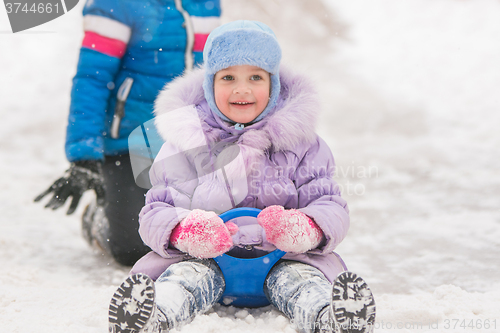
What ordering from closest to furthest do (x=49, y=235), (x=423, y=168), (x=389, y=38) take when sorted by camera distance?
(x=49, y=235)
(x=423, y=168)
(x=389, y=38)

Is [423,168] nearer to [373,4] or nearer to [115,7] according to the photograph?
[115,7]

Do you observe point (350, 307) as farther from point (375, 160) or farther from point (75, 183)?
point (375, 160)

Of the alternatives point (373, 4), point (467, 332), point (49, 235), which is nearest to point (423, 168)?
point (467, 332)

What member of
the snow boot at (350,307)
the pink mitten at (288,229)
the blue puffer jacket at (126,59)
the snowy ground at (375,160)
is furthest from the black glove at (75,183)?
the snow boot at (350,307)

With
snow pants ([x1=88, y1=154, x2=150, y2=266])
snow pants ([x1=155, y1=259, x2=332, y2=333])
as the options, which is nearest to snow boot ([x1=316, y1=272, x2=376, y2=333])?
snow pants ([x1=155, y1=259, x2=332, y2=333])

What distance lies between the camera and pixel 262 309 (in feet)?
3.69

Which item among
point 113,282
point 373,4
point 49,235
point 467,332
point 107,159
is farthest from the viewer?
point 373,4

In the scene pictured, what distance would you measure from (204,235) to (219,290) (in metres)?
0.19

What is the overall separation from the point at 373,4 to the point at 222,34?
16.1ft

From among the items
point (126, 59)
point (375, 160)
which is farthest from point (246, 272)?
point (375, 160)

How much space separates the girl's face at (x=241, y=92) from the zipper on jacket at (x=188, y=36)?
2.00 feet

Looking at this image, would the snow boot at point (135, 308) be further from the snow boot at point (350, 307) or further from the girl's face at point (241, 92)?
the girl's face at point (241, 92)

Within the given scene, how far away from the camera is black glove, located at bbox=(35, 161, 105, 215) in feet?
5.32

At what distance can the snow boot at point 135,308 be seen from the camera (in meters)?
0.81
